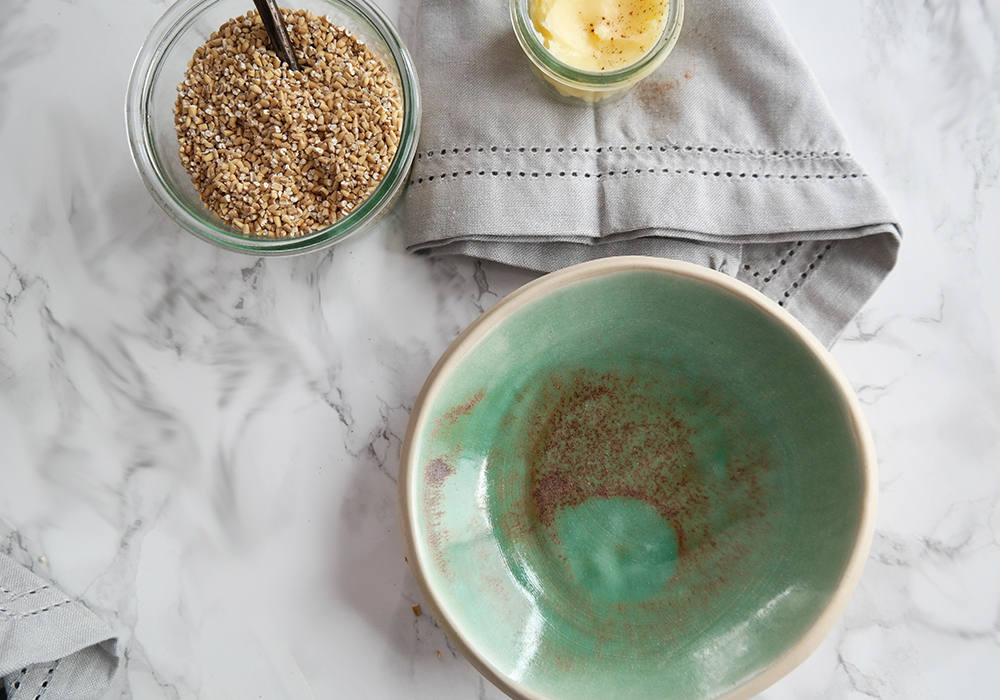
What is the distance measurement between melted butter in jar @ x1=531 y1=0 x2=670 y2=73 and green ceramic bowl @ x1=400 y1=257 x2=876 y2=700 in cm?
22

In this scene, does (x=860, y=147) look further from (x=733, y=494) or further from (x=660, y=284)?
(x=733, y=494)

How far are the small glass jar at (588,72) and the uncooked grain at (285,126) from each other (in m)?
0.15

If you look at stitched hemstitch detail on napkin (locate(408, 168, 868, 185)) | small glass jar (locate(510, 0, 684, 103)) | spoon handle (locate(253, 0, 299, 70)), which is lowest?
stitched hemstitch detail on napkin (locate(408, 168, 868, 185))

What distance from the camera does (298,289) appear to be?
948mm

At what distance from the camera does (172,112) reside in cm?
90

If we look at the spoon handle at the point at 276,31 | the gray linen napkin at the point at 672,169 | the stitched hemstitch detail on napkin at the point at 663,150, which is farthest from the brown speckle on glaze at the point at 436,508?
the spoon handle at the point at 276,31

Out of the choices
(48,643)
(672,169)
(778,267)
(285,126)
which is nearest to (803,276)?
(778,267)

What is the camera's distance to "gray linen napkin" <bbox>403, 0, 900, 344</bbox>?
89 cm

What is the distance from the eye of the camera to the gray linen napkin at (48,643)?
0.88 meters

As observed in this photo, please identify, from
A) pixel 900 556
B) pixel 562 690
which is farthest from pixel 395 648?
pixel 900 556

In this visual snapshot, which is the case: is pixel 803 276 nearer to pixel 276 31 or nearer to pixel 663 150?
pixel 663 150

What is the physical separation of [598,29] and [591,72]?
58 millimetres

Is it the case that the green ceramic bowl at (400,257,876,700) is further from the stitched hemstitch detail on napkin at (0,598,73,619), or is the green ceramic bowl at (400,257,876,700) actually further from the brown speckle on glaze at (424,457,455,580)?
the stitched hemstitch detail on napkin at (0,598,73,619)

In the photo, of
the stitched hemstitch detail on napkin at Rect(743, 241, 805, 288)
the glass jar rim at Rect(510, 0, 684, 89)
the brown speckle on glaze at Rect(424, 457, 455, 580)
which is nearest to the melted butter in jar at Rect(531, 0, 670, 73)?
the glass jar rim at Rect(510, 0, 684, 89)
